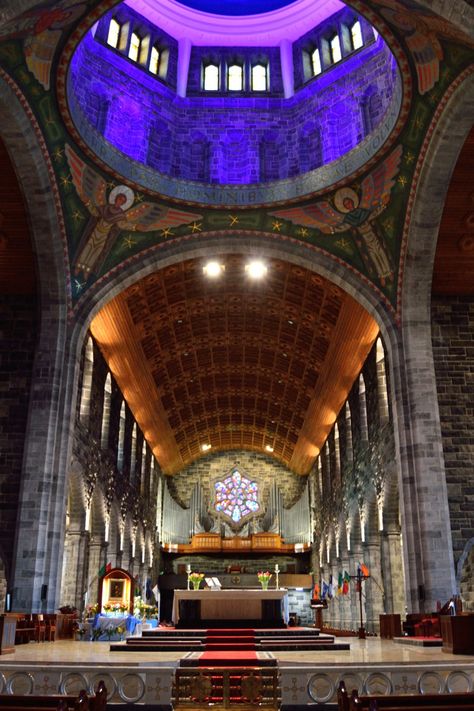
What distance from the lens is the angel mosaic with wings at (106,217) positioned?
1573cm

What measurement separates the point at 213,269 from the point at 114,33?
22.4ft

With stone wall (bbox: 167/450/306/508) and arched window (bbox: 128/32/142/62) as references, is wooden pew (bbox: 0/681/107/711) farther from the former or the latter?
stone wall (bbox: 167/450/306/508)

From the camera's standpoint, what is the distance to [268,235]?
17234mm

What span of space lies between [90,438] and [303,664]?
13130 mm

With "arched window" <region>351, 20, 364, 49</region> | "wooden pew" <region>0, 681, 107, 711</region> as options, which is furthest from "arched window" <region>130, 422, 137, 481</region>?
"wooden pew" <region>0, 681, 107, 711</region>

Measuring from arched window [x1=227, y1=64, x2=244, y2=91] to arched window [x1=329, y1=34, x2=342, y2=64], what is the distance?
8.89 feet

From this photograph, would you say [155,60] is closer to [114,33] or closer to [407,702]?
[114,33]

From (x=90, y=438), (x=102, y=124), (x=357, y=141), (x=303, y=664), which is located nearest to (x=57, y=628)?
(x=90, y=438)

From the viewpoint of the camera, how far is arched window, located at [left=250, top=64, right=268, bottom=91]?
A: 19.2 m

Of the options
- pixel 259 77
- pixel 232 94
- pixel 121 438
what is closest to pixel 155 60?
pixel 232 94

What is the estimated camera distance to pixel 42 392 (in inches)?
611

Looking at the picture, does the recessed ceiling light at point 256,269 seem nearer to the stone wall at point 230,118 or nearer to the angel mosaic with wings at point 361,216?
the angel mosaic with wings at point 361,216

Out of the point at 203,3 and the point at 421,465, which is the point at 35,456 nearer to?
the point at 421,465

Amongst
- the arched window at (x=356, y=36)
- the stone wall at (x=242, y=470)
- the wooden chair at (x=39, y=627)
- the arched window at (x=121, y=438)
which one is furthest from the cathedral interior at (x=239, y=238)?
the stone wall at (x=242, y=470)
